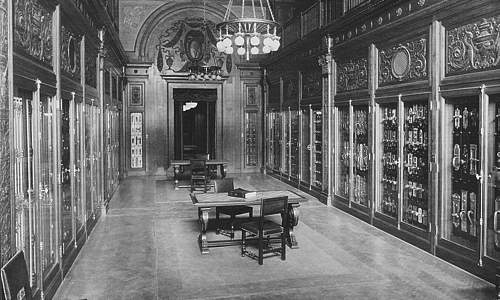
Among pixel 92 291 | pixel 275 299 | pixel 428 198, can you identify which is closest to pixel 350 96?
pixel 428 198

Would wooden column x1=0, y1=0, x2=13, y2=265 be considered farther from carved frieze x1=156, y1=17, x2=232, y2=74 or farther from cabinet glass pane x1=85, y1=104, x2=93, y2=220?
carved frieze x1=156, y1=17, x2=232, y2=74

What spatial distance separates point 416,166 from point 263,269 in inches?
111

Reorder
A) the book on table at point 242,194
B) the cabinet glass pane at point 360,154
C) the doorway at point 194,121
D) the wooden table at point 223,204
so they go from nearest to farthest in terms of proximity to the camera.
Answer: the wooden table at point 223,204 → the book on table at point 242,194 → the cabinet glass pane at point 360,154 → the doorway at point 194,121

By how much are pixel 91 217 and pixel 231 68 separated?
30.4 feet

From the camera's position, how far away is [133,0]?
14688 millimetres

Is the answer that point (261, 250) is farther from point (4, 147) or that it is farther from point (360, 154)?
point (360, 154)

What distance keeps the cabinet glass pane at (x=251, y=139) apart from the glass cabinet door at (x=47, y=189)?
36.5ft

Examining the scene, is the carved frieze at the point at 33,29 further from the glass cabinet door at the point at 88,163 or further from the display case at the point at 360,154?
the display case at the point at 360,154

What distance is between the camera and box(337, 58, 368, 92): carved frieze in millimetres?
8258

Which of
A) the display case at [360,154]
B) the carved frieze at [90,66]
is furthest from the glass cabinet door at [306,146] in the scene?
the carved frieze at [90,66]

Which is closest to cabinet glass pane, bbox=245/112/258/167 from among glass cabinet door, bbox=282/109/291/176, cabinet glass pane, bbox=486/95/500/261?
glass cabinet door, bbox=282/109/291/176

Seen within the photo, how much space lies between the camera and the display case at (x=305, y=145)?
36.7ft

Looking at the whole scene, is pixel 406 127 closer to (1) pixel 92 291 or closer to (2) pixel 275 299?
(2) pixel 275 299

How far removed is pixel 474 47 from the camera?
Answer: 17.8ft
